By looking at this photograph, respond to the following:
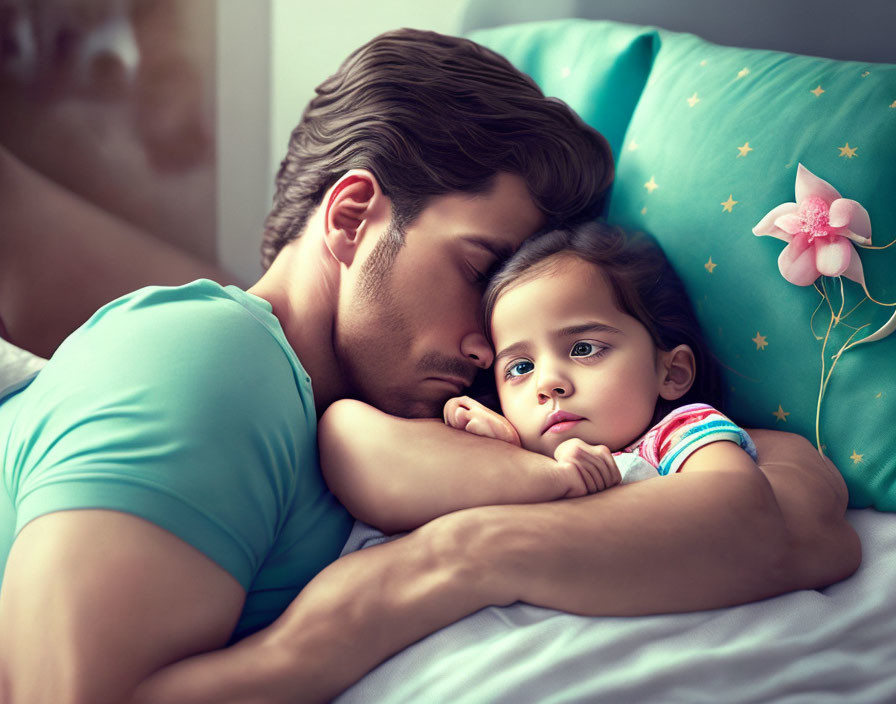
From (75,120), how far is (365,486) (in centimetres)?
165

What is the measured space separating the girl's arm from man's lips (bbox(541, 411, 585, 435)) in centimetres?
12

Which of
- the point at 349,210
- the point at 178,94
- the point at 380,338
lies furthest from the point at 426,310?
the point at 178,94

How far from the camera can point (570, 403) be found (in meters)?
0.99

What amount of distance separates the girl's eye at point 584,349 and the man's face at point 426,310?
0.40 feet

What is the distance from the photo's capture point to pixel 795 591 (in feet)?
2.60

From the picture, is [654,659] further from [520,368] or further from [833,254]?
[833,254]

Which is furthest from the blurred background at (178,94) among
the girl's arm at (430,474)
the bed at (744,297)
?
the girl's arm at (430,474)

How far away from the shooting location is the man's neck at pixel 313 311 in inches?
43.9

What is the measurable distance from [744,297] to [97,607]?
862 millimetres

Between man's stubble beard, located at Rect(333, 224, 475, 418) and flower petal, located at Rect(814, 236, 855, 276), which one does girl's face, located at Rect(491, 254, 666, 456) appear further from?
flower petal, located at Rect(814, 236, 855, 276)

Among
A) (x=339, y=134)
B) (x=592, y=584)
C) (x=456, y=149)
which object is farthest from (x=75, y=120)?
(x=592, y=584)

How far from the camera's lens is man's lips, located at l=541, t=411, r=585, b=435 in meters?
0.98

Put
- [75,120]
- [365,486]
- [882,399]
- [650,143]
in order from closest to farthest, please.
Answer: [365,486] → [882,399] → [650,143] → [75,120]

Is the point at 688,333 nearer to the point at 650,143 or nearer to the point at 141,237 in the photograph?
the point at 650,143
